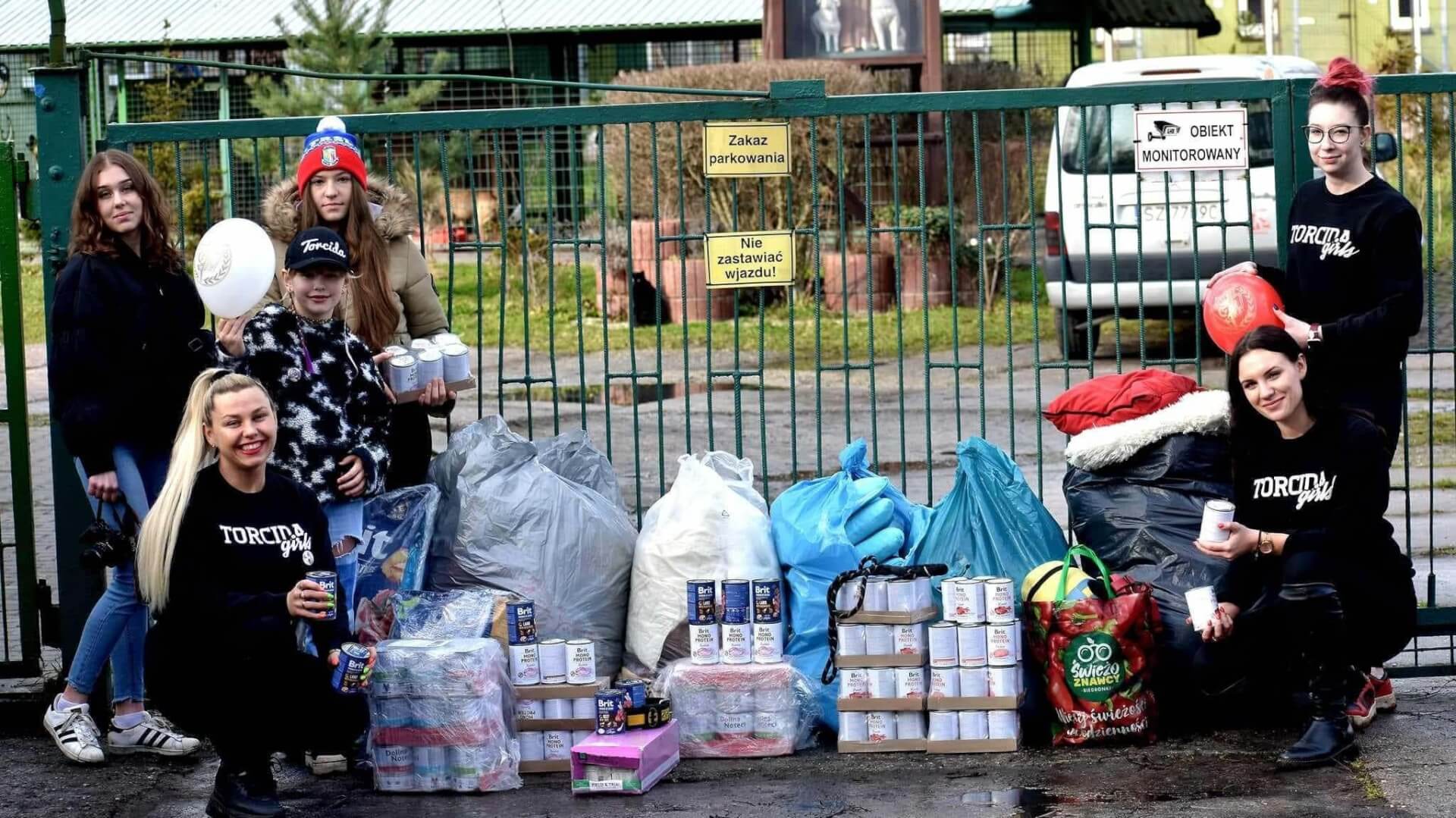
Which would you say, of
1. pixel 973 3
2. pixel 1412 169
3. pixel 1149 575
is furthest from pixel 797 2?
pixel 1149 575

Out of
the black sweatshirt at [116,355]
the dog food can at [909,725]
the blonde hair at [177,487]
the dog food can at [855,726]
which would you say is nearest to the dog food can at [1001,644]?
the dog food can at [909,725]

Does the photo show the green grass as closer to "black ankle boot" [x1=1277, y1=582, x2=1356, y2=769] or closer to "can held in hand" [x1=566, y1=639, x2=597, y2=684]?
"can held in hand" [x1=566, y1=639, x2=597, y2=684]

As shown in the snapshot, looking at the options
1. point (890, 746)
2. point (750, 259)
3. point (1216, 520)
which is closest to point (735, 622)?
point (890, 746)

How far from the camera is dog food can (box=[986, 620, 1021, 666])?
5.37m

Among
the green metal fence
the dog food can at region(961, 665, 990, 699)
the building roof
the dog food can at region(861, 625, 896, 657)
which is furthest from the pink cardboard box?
the building roof

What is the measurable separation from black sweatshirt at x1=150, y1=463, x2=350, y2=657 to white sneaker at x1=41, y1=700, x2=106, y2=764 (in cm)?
76

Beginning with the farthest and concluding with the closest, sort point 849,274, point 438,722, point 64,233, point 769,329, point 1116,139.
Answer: point 849,274
point 769,329
point 1116,139
point 64,233
point 438,722

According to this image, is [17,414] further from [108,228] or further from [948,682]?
[948,682]

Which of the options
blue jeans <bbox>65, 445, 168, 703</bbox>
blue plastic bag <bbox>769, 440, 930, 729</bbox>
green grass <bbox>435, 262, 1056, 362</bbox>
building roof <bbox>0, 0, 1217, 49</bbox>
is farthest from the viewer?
building roof <bbox>0, 0, 1217, 49</bbox>

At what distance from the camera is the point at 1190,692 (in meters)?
5.51

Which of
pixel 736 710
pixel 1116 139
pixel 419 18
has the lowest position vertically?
pixel 736 710

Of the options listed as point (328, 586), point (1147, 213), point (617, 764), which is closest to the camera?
point (328, 586)

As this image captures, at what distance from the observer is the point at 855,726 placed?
5.48 m

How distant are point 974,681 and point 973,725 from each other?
0.46ft
